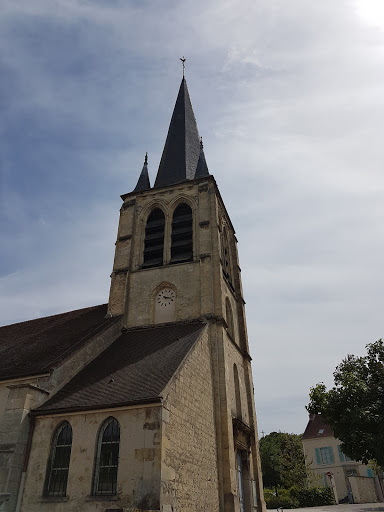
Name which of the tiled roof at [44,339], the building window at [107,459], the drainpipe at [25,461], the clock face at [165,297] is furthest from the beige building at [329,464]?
the drainpipe at [25,461]

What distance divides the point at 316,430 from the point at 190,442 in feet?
96.3

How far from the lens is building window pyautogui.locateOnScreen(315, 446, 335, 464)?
32216 millimetres

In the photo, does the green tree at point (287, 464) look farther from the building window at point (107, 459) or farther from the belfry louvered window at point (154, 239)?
the building window at point (107, 459)

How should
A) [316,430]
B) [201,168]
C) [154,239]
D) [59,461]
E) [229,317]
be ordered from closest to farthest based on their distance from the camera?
[59,461] → [229,317] → [154,239] → [201,168] → [316,430]

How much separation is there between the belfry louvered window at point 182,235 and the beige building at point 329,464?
2190 centimetres

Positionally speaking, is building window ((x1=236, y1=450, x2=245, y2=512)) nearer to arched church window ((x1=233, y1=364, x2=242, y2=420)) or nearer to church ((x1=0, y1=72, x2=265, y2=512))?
A: church ((x1=0, y1=72, x2=265, y2=512))

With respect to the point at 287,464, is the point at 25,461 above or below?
below

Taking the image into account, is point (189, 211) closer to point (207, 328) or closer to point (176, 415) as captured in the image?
point (207, 328)

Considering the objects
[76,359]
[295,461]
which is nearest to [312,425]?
[295,461]

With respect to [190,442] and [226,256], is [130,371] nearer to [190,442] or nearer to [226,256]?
[190,442]

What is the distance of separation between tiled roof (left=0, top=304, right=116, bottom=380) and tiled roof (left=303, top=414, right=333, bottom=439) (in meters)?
26.0

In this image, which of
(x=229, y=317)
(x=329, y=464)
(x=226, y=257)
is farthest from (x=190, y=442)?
(x=329, y=464)

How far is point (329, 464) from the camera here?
3203 cm

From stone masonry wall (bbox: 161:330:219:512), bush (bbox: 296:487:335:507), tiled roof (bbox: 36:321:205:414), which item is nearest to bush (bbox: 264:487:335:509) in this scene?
bush (bbox: 296:487:335:507)
